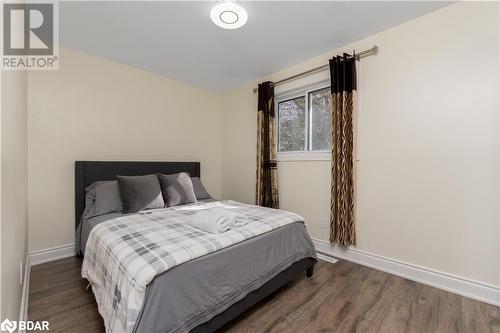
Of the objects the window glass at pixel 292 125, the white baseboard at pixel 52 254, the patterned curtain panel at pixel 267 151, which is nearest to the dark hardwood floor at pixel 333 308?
the white baseboard at pixel 52 254

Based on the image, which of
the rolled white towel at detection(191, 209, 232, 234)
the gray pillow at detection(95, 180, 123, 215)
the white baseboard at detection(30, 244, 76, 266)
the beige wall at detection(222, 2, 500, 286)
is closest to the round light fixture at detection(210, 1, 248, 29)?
the beige wall at detection(222, 2, 500, 286)

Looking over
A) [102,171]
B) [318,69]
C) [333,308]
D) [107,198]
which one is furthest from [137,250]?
[318,69]

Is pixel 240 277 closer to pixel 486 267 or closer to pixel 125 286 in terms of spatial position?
pixel 125 286

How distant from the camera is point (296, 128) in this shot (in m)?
3.22

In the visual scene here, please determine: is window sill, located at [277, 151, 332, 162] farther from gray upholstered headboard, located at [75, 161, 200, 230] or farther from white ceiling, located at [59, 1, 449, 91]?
gray upholstered headboard, located at [75, 161, 200, 230]

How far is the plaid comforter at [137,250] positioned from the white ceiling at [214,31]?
1.86 meters

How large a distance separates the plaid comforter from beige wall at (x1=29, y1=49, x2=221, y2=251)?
1.14 m

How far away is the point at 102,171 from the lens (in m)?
2.71

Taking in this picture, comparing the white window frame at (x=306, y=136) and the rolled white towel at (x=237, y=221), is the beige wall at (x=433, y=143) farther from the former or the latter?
the rolled white towel at (x=237, y=221)

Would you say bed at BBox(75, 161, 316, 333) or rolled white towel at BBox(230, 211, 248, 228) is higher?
rolled white towel at BBox(230, 211, 248, 228)

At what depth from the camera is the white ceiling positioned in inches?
76.9

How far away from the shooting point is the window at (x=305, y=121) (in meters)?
2.87

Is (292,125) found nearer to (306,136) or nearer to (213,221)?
(306,136)

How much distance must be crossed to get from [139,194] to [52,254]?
1.21 m
